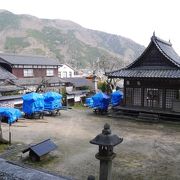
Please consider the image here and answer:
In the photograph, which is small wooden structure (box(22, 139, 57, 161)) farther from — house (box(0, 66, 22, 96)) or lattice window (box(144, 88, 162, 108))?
house (box(0, 66, 22, 96))

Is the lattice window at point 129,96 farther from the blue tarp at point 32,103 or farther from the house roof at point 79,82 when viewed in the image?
the house roof at point 79,82

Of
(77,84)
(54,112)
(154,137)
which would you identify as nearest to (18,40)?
(77,84)

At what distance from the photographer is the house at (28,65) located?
41594mm

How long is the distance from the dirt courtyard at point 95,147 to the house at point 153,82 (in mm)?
2647

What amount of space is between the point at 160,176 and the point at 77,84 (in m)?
40.2

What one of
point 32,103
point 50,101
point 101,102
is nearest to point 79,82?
point 101,102

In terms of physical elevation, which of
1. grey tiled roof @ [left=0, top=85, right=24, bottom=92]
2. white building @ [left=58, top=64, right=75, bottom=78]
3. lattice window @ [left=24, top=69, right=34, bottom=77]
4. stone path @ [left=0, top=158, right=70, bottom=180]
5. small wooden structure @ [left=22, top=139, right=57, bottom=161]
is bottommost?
small wooden structure @ [left=22, top=139, right=57, bottom=161]

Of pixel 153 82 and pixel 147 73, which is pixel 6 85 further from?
pixel 153 82

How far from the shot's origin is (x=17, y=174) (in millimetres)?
Answer: 5238

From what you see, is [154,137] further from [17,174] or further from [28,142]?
[17,174]

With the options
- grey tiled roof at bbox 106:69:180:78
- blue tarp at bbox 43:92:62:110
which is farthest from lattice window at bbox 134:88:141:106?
blue tarp at bbox 43:92:62:110

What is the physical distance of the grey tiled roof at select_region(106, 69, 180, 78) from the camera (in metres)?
24.6

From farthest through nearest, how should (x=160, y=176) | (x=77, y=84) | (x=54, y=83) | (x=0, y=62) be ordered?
(x=77, y=84), (x=54, y=83), (x=0, y=62), (x=160, y=176)

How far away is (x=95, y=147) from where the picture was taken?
54.2 ft
